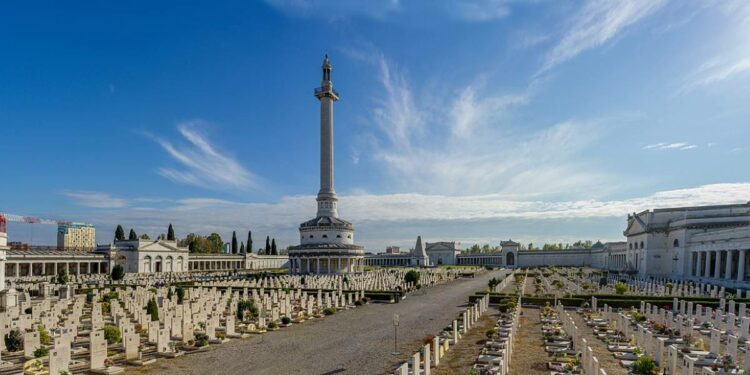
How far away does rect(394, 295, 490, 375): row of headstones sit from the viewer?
46.0 feet

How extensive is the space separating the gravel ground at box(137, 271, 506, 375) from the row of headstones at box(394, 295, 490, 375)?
1.19 m

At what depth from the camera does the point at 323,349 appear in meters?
19.2

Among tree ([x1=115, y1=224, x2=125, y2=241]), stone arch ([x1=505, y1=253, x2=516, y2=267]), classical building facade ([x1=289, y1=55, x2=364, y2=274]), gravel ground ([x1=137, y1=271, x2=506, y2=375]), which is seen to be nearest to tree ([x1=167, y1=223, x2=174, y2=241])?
tree ([x1=115, y1=224, x2=125, y2=241])

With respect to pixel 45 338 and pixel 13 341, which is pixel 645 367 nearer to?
pixel 13 341

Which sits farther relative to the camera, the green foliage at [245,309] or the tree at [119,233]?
the tree at [119,233]

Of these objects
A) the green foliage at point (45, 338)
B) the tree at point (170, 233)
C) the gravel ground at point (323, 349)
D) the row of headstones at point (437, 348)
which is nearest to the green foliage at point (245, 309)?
the gravel ground at point (323, 349)

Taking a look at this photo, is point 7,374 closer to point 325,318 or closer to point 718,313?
point 325,318

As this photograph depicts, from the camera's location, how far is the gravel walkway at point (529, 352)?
15.7m

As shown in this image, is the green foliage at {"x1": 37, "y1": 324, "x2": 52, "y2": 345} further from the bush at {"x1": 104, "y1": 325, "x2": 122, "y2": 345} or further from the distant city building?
the distant city building

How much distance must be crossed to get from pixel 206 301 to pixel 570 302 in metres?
25.0

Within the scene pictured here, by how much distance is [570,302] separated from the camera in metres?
32.8

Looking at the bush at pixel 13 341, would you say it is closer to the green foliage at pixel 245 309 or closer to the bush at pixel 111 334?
the bush at pixel 111 334

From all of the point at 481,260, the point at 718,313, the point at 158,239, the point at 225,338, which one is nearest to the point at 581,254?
the point at 481,260

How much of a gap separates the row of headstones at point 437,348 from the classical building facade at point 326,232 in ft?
163
